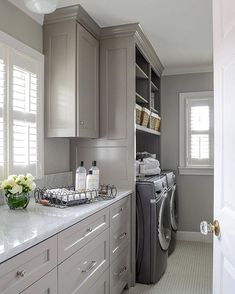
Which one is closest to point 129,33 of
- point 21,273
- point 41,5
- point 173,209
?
point 41,5

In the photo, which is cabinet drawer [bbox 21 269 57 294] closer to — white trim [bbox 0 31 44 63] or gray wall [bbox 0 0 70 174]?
gray wall [bbox 0 0 70 174]

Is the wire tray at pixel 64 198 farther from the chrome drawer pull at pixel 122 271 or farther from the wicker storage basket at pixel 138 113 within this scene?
the wicker storage basket at pixel 138 113

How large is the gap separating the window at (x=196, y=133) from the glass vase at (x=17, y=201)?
2670 mm

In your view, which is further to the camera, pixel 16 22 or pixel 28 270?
pixel 16 22

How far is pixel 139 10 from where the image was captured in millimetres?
2352

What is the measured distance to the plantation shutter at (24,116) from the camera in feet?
6.95

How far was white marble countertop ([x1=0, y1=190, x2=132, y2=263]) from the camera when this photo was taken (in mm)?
1167

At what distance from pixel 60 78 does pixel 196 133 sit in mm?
2300

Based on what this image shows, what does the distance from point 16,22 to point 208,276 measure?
2.91 m

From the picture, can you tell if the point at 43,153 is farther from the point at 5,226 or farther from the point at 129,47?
the point at 129,47

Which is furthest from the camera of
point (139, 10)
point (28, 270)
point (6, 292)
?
point (139, 10)

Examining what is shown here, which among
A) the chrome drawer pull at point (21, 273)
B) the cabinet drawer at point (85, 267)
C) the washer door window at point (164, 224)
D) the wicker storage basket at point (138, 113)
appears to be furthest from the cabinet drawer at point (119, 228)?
the chrome drawer pull at point (21, 273)

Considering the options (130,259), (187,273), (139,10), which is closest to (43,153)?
(130,259)

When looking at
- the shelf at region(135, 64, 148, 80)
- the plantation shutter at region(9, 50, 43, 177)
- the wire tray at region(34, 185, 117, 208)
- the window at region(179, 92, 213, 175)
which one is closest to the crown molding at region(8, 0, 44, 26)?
the plantation shutter at region(9, 50, 43, 177)
